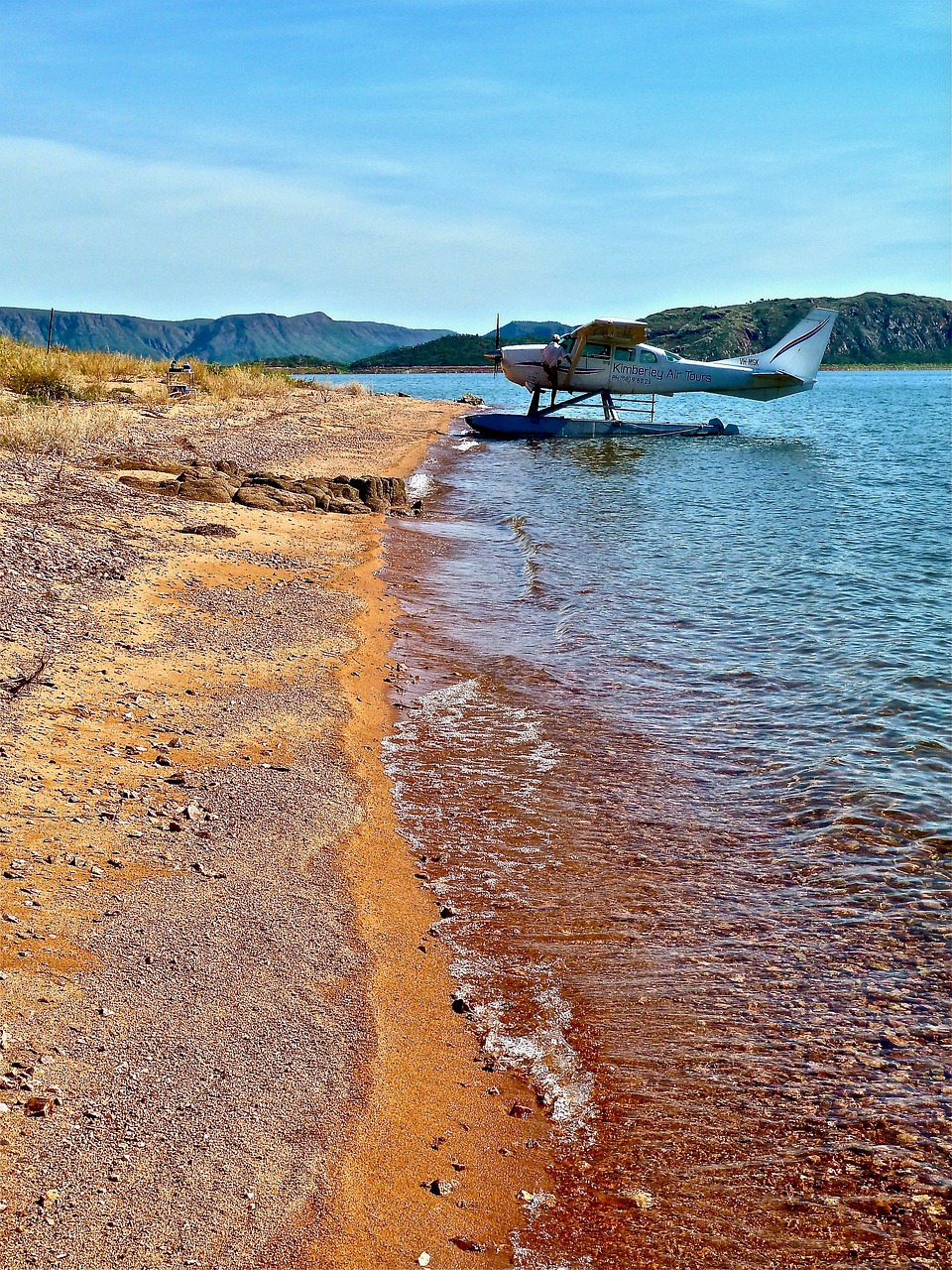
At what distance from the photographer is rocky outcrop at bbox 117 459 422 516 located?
1452 cm

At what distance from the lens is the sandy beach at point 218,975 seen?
117 inches

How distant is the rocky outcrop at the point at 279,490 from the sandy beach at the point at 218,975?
224 inches

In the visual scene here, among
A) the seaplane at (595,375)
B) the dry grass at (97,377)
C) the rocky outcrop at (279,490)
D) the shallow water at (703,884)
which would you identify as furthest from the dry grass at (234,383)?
the shallow water at (703,884)

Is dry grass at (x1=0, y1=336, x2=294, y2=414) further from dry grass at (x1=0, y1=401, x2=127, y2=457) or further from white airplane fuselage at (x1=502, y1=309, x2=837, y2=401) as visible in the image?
white airplane fuselage at (x1=502, y1=309, x2=837, y2=401)

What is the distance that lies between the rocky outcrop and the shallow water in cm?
290

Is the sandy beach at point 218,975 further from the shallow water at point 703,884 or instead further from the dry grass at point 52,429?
the dry grass at point 52,429

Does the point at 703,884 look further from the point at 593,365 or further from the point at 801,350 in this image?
the point at 801,350

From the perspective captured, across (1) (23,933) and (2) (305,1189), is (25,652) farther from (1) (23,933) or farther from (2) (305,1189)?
(2) (305,1189)

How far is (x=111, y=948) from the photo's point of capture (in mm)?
4105

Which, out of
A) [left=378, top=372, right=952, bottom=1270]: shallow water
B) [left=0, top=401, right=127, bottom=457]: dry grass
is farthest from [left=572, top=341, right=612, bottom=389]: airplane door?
[left=378, top=372, right=952, bottom=1270]: shallow water

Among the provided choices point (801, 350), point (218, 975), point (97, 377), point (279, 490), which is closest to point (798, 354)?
point (801, 350)

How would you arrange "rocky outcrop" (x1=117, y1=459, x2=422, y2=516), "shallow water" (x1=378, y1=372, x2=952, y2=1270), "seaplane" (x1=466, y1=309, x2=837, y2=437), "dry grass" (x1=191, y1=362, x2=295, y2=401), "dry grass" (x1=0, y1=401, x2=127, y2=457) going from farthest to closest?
"seaplane" (x1=466, y1=309, x2=837, y2=437) → "dry grass" (x1=191, y1=362, x2=295, y2=401) → "rocky outcrop" (x1=117, y1=459, x2=422, y2=516) → "dry grass" (x1=0, y1=401, x2=127, y2=457) → "shallow water" (x1=378, y1=372, x2=952, y2=1270)

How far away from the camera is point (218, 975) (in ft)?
13.4

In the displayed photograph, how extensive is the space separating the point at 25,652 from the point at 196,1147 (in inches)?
186
